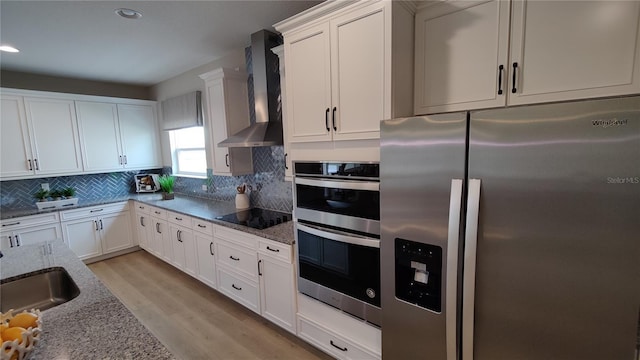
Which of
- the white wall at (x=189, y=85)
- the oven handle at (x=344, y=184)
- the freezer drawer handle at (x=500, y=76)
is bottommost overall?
the oven handle at (x=344, y=184)

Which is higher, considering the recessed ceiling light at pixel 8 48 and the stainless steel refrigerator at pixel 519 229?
the recessed ceiling light at pixel 8 48

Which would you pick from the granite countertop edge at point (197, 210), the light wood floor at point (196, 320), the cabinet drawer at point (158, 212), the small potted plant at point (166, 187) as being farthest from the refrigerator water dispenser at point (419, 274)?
the small potted plant at point (166, 187)

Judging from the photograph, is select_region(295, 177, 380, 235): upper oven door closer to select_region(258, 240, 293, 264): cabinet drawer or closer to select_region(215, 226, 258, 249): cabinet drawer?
select_region(258, 240, 293, 264): cabinet drawer

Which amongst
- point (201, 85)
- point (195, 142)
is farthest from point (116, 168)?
point (201, 85)

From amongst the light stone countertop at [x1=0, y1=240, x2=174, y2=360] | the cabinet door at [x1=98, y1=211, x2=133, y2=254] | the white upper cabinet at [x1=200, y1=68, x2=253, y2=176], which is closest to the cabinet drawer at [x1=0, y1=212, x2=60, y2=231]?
the cabinet door at [x1=98, y1=211, x2=133, y2=254]

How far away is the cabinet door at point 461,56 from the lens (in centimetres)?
141

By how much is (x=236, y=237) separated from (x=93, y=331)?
151cm

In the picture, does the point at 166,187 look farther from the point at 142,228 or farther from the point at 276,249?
the point at 276,249

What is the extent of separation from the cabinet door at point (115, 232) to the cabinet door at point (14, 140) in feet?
3.49

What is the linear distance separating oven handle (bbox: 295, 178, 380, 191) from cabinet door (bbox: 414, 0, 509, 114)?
54 cm

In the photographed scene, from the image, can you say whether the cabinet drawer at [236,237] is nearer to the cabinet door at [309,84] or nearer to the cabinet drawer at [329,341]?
the cabinet drawer at [329,341]

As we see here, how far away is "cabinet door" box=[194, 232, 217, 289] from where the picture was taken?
2.89 metres

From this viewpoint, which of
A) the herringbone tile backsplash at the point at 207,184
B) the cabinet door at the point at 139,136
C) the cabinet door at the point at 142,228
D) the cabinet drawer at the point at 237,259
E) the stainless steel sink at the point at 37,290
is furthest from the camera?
the cabinet door at the point at 139,136

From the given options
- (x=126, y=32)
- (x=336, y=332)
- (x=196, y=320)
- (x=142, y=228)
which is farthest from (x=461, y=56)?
(x=142, y=228)
